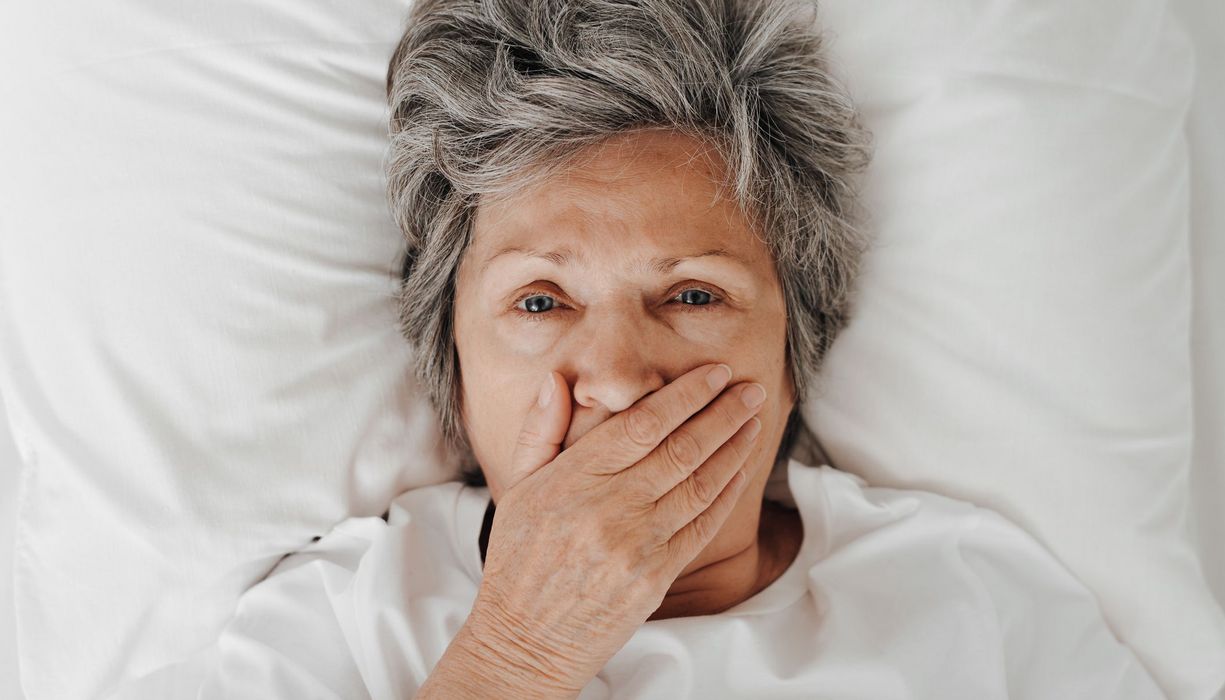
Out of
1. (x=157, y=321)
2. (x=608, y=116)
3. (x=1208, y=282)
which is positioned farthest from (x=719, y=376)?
(x=1208, y=282)

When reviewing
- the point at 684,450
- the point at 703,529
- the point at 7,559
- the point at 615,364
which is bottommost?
the point at 7,559

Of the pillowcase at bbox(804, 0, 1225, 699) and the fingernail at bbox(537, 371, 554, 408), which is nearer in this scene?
the fingernail at bbox(537, 371, 554, 408)

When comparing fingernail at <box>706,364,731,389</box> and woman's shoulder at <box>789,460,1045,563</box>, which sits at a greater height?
fingernail at <box>706,364,731,389</box>

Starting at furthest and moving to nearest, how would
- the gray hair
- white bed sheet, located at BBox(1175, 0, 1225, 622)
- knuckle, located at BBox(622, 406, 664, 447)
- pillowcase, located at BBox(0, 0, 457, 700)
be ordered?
white bed sheet, located at BBox(1175, 0, 1225, 622)
pillowcase, located at BBox(0, 0, 457, 700)
the gray hair
knuckle, located at BBox(622, 406, 664, 447)

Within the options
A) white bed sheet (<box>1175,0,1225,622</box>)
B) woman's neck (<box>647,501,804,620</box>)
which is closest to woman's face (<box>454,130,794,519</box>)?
woman's neck (<box>647,501,804,620</box>)

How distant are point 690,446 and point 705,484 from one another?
64 mm

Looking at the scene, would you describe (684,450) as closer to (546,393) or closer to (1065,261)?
(546,393)

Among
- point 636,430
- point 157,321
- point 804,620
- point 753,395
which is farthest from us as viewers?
point 804,620

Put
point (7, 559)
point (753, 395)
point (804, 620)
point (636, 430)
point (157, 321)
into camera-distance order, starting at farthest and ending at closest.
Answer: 1. point (7, 559)
2. point (804, 620)
3. point (157, 321)
4. point (753, 395)
5. point (636, 430)

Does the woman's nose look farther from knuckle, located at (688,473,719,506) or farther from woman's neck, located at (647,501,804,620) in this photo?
woman's neck, located at (647,501,804,620)

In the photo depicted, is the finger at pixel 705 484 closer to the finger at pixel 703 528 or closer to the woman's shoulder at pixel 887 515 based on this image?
the finger at pixel 703 528

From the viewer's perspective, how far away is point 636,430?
4.09 feet

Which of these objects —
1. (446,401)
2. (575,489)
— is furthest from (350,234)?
(575,489)

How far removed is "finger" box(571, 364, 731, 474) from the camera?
125 cm
